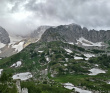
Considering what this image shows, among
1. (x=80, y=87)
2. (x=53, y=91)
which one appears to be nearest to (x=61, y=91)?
(x=53, y=91)

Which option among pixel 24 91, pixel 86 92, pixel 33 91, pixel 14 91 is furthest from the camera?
pixel 86 92

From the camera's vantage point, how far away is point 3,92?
5666 cm

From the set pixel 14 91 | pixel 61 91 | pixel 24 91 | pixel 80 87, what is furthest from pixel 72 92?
pixel 14 91

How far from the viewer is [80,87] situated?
7825 inches

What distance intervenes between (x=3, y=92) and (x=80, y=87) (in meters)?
154

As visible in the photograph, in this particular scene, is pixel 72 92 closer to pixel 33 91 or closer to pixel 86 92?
pixel 86 92

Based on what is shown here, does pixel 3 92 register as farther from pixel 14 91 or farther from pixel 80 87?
pixel 80 87

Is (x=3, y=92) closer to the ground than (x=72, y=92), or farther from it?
farther from it

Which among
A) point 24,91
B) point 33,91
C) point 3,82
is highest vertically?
point 3,82

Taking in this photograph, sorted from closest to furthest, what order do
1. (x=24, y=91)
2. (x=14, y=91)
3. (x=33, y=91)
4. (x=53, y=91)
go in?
(x=14, y=91), (x=24, y=91), (x=33, y=91), (x=53, y=91)

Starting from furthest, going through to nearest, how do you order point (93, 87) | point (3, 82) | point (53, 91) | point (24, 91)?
1. point (93, 87)
2. point (53, 91)
3. point (24, 91)
4. point (3, 82)

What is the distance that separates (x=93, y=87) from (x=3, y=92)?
155 m

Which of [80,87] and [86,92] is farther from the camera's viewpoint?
[80,87]

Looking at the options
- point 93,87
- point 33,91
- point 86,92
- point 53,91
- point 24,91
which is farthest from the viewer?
point 93,87
